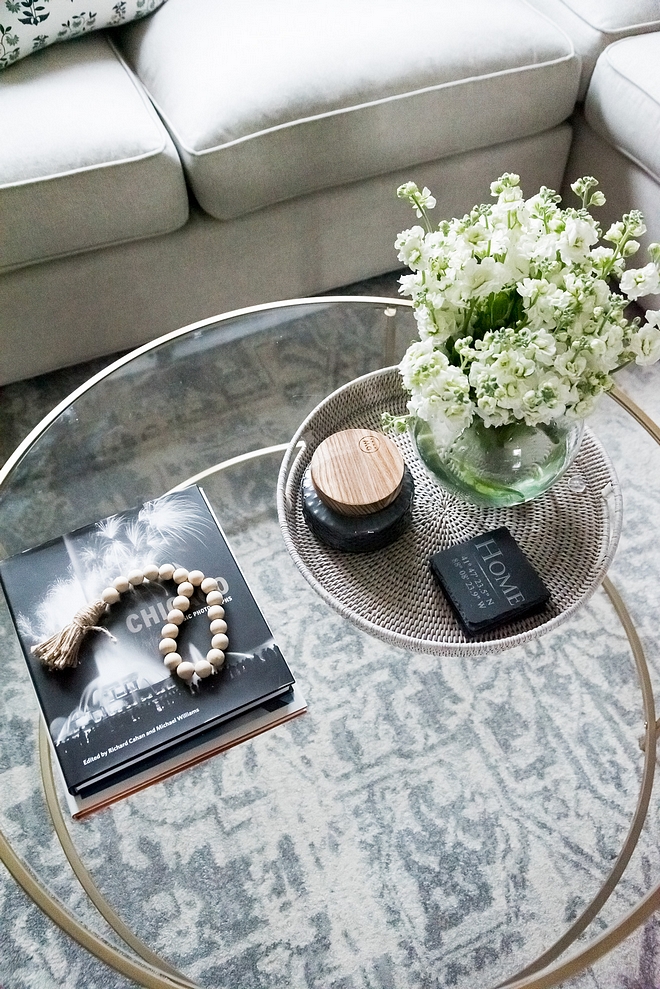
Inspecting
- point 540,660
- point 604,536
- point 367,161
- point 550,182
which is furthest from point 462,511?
point 550,182

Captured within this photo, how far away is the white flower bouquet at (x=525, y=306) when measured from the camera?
0.62m

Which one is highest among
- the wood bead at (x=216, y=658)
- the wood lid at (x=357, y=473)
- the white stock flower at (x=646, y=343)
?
the white stock flower at (x=646, y=343)

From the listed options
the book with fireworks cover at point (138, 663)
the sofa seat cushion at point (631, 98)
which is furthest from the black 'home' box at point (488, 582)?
the sofa seat cushion at point (631, 98)

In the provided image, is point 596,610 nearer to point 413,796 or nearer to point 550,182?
point 413,796

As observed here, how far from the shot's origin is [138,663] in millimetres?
806

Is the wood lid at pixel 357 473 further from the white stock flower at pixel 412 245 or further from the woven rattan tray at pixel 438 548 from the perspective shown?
the white stock flower at pixel 412 245

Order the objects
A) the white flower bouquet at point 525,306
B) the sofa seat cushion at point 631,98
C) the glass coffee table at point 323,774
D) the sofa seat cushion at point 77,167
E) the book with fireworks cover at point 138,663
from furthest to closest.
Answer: the sofa seat cushion at point 631,98 < the sofa seat cushion at point 77,167 < the glass coffee table at point 323,774 < the book with fireworks cover at point 138,663 < the white flower bouquet at point 525,306

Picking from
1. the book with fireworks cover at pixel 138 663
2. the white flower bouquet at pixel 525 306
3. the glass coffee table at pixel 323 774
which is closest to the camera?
the white flower bouquet at pixel 525 306

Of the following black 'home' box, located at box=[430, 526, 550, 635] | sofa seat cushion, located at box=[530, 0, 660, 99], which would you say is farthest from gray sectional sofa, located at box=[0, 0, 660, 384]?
black 'home' box, located at box=[430, 526, 550, 635]

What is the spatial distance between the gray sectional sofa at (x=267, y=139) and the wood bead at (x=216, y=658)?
0.76 metres

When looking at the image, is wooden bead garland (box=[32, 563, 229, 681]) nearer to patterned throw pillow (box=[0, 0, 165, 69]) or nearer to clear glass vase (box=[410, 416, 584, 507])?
clear glass vase (box=[410, 416, 584, 507])

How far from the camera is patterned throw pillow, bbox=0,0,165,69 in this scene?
1267mm

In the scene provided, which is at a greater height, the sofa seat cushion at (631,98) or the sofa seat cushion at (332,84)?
the sofa seat cushion at (332,84)

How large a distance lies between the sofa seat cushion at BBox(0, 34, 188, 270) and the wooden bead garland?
638 millimetres
